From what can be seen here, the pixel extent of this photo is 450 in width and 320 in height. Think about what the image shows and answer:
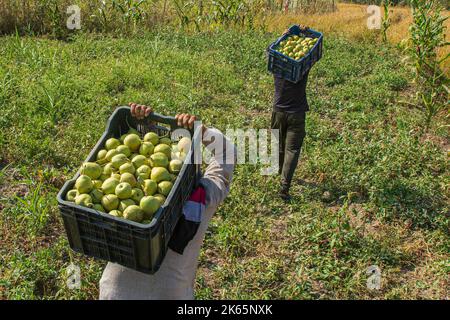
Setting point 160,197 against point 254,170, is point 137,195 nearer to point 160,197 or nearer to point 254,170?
point 160,197

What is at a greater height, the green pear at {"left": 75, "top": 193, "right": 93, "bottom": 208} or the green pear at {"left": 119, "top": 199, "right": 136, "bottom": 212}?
the green pear at {"left": 75, "top": 193, "right": 93, "bottom": 208}

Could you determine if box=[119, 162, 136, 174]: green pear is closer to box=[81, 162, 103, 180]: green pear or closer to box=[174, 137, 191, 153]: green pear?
box=[81, 162, 103, 180]: green pear

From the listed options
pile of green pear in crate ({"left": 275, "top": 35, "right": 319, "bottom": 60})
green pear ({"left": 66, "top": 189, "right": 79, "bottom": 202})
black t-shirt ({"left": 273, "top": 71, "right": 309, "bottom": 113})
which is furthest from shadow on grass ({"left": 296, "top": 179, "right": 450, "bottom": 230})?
green pear ({"left": 66, "top": 189, "right": 79, "bottom": 202})

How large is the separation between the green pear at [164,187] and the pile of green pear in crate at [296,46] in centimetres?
332

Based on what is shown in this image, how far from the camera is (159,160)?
2516 mm

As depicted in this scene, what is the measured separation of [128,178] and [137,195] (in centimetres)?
11

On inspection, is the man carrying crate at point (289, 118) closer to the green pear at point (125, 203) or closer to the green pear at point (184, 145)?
the green pear at point (184, 145)

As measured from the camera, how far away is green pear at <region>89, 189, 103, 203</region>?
2.28m

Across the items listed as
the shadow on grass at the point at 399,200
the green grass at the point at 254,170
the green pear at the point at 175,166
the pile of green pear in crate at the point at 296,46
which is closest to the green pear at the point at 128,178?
the green pear at the point at 175,166

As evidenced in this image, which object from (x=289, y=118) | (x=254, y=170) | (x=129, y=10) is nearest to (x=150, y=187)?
(x=289, y=118)

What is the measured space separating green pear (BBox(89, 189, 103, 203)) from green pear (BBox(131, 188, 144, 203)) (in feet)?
0.51

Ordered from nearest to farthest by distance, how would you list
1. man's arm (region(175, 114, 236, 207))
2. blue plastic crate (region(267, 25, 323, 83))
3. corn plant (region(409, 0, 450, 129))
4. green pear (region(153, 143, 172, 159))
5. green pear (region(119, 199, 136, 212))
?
green pear (region(119, 199, 136, 212)) < green pear (region(153, 143, 172, 159)) < man's arm (region(175, 114, 236, 207)) < blue plastic crate (region(267, 25, 323, 83)) < corn plant (region(409, 0, 450, 129))

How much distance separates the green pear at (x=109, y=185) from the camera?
2.31 metres
